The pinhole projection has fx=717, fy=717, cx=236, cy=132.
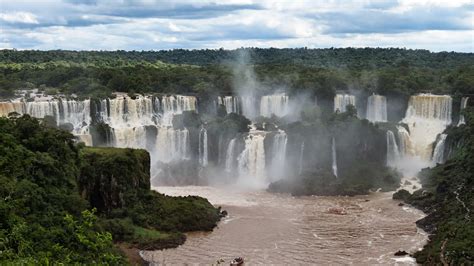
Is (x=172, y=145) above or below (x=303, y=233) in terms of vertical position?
above

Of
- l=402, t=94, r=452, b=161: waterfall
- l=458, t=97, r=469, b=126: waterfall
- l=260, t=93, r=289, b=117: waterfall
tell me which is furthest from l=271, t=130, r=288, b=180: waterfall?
l=458, t=97, r=469, b=126: waterfall

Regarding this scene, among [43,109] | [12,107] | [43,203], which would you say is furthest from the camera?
[43,109]

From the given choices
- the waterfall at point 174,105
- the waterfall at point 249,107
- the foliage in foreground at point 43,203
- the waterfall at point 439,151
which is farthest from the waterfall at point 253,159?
the foliage in foreground at point 43,203

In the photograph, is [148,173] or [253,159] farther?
[253,159]

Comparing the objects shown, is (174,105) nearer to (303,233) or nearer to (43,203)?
(303,233)

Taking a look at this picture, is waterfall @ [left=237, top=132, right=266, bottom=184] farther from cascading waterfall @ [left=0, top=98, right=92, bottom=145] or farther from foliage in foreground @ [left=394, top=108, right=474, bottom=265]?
cascading waterfall @ [left=0, top=98, right=92, bottom=145]

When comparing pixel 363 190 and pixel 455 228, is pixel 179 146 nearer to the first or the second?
pixel 363 190

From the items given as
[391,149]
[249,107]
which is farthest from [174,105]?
[391,149]
